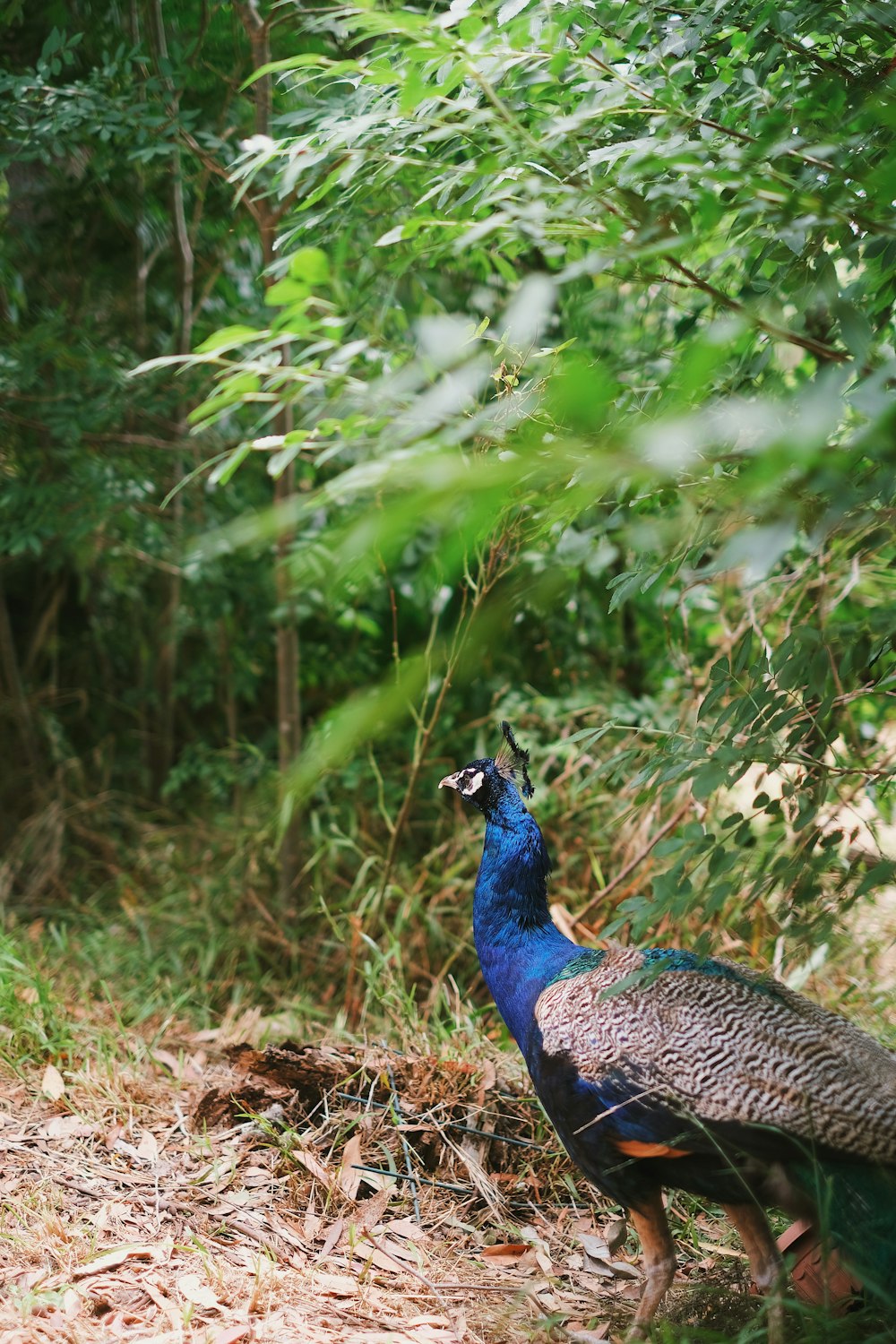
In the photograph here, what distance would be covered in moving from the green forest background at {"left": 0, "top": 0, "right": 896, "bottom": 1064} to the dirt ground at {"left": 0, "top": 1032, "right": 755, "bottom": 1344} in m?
0.40

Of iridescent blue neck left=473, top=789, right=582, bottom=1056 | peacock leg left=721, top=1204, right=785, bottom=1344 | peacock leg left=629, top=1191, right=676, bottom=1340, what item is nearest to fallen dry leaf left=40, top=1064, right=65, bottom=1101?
iridescent blue neck left=473, top=789, right=582, bottom=1056

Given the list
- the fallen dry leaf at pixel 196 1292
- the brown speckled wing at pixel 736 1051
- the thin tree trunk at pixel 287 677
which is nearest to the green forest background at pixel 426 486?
the thin tree trunk at pixel 287 677

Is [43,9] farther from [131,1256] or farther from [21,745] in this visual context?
[131,1256]

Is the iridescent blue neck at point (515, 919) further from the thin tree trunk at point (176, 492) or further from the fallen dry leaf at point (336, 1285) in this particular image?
the thin tree trunk at point (176, 492)

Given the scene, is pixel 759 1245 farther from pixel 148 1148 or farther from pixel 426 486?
pixel 426 486

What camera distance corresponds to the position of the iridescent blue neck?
87.8 inches

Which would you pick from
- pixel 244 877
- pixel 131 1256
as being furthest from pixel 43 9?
pixel 131 1256

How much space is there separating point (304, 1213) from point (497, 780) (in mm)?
1007

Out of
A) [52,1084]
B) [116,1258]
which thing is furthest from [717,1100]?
[52,1084]

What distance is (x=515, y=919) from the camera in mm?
2320

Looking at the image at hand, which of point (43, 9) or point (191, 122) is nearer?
point (191, 122)

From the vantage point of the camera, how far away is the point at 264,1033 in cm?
305

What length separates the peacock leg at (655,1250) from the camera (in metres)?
1.97

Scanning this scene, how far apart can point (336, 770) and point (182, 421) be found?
1413 mm
